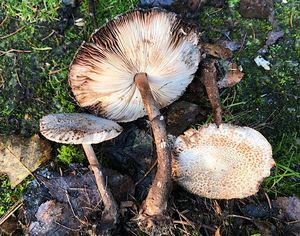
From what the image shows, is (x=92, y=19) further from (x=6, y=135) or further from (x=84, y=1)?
(x=6, y=135)

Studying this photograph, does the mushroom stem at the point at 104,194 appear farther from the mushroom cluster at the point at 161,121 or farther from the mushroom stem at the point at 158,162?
the mushroom stem at the point at 158,162

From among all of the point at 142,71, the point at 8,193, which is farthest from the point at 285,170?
the point at 8,193

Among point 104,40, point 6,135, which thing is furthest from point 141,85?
point 6,135

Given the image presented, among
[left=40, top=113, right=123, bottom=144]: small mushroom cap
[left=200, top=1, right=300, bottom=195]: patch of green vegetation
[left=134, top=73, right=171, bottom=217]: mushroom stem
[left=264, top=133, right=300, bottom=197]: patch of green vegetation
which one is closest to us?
[left=40, top=113, right=123, bottom=144]: small mushroom cap

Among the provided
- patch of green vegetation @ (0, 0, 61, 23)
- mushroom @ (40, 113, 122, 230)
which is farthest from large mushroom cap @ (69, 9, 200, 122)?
patch of green vegetation @ (0, 0, 61, 23)

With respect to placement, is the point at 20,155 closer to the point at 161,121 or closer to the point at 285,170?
the point at 161,121

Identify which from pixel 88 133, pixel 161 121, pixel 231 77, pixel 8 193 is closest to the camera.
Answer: pixel 88 133

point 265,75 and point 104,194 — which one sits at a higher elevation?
point 265,75

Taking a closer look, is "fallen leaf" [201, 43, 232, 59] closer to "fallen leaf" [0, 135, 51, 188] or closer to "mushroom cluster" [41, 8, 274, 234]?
"mushroom cluster" [41, 8, 274, 234]
